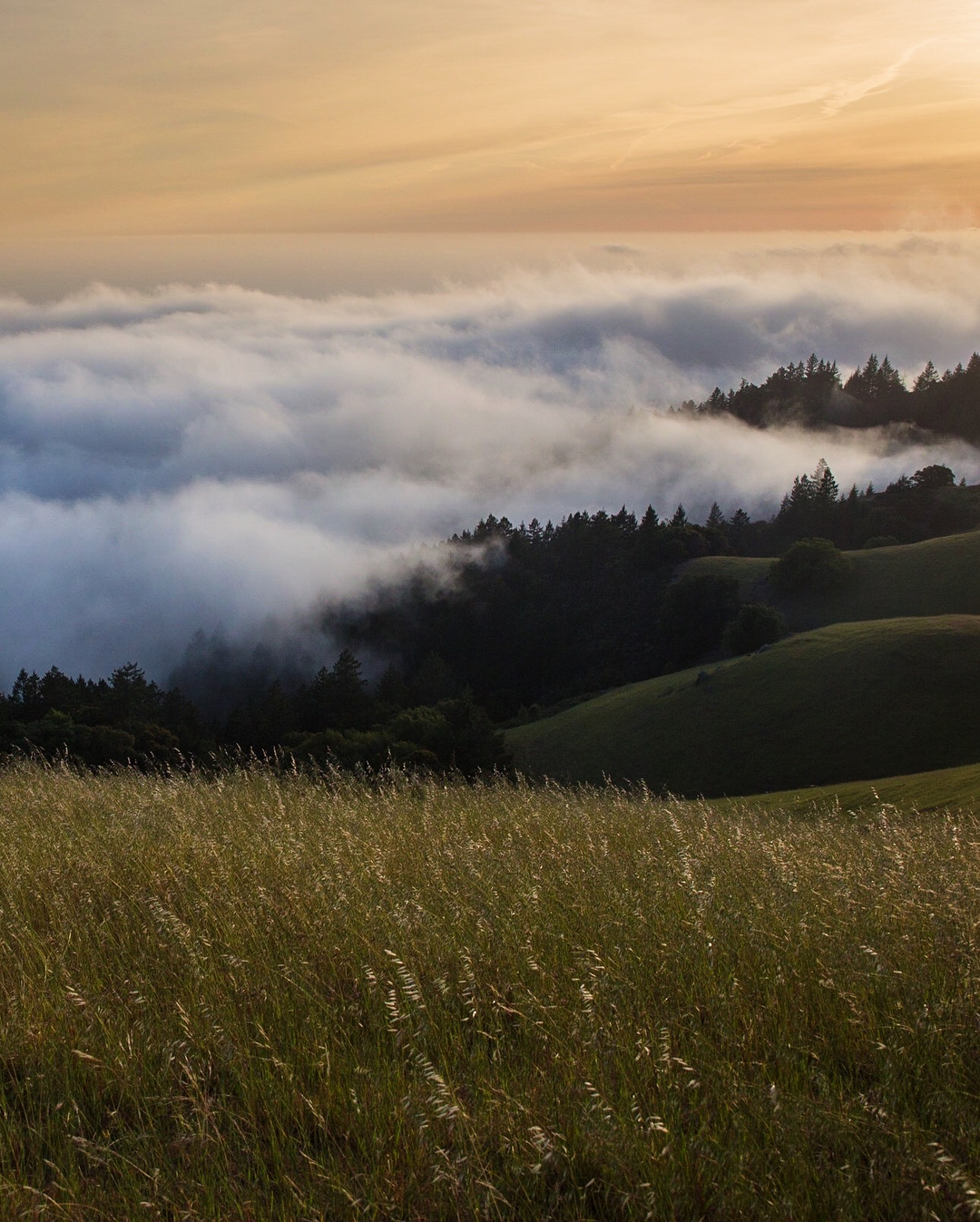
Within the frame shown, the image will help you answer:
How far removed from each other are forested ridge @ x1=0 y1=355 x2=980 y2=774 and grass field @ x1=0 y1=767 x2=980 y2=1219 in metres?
26.3

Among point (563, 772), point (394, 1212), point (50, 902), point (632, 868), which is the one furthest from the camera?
point (563, 772)

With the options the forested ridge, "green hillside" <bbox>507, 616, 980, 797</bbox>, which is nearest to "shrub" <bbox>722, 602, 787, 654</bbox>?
the forested ridge

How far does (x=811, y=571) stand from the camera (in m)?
88.3

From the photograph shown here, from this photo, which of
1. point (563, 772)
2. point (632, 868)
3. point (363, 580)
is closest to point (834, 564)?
point (563, 772)

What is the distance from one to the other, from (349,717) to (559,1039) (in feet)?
207

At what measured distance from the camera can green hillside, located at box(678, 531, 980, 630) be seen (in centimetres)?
8025

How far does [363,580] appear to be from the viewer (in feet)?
600

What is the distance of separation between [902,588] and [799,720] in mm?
37003

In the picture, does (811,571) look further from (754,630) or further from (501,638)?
(501,638)

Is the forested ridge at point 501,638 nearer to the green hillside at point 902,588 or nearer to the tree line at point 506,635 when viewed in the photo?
the tree line at point 506,635

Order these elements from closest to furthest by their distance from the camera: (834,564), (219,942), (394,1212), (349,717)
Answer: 1. (394,1212)
2. (219,942)
3. (349,717)
4. (834,564)

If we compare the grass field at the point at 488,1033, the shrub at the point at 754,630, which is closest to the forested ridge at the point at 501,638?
the shrub at the point at 754,630

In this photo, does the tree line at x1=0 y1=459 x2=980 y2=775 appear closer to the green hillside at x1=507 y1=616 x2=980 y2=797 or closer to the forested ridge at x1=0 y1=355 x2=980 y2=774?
the forested ridge at x1=0 y1=355 x2=980 y2=774

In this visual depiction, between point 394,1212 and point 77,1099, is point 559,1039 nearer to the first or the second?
point 394,1212
